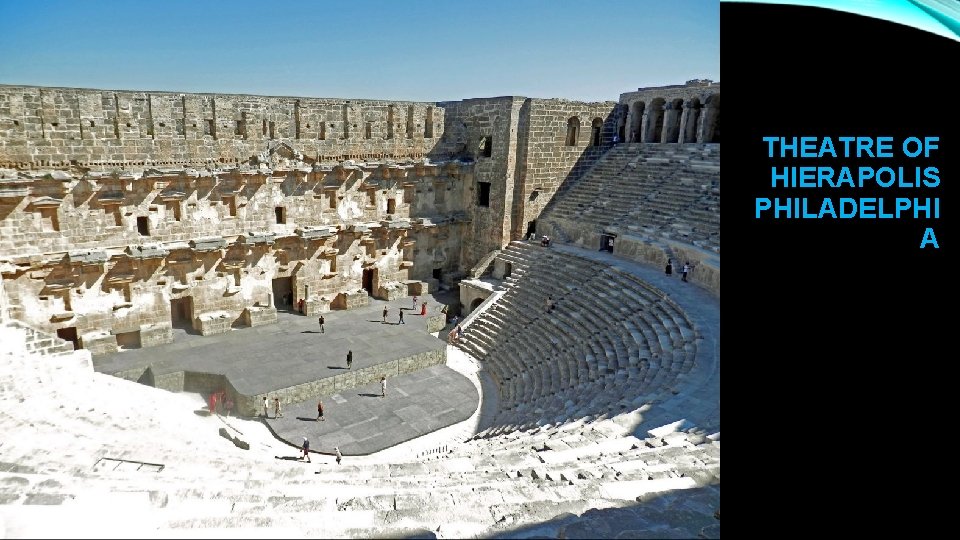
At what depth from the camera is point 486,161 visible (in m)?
21.7

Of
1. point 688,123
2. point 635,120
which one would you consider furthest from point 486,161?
point 688,123

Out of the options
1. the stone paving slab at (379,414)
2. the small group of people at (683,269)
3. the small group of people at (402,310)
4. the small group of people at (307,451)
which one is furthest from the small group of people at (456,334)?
the small group of people at (307,451)

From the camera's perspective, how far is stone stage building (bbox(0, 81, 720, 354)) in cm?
1493

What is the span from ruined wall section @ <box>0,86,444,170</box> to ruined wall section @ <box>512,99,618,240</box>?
11.7ft

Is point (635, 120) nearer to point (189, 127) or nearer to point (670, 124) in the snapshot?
point (670, 124)

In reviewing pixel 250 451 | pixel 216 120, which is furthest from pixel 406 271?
pixel 250 451

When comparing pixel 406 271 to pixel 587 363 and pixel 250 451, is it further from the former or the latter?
pixel 250 451

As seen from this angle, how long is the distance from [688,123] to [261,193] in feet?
48.1

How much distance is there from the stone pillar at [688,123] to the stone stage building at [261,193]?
73mm

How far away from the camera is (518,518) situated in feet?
16.7

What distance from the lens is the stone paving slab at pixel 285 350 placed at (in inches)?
575

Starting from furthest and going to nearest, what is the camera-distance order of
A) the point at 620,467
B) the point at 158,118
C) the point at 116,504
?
the point at 158,118 < the point at 620,467 < the point at 116,504
